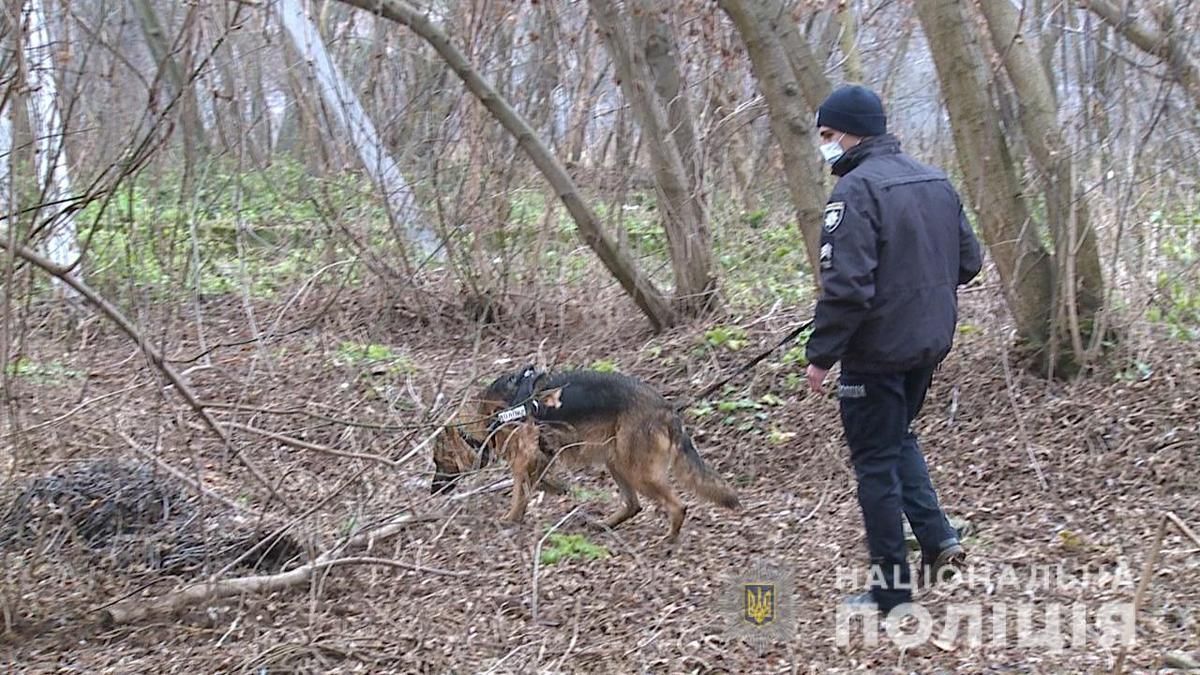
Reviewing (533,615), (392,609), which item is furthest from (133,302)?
(533,615)

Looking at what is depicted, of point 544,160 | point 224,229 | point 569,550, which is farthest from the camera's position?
point 224,229

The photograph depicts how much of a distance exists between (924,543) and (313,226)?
710 cm

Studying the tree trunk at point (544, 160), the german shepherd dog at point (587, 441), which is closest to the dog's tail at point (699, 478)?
the german shepherd dog at point (587, 441)

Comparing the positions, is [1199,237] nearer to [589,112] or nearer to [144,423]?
[589,112]

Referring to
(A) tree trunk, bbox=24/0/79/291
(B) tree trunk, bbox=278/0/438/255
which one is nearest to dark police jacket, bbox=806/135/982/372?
(A) tree trunk, bbox=24/0/79/291

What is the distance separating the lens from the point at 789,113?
7.34m

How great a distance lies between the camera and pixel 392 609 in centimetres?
493

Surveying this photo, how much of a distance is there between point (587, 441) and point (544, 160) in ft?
10.0

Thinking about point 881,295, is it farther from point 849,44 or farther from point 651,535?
point 849,44

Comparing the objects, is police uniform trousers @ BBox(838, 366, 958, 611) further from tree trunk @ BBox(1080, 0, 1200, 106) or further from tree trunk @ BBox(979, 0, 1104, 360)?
tree trunk @ BBox(1080, 0, 1200, 106)

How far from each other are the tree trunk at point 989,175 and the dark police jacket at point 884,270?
213cm

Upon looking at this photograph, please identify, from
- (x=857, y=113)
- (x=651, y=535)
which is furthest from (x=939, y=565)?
(x=857, y=113)

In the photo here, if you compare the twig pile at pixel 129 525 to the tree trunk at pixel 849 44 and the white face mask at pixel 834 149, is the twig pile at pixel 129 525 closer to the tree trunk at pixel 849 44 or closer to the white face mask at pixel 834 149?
the white face mask at pixel 834 149

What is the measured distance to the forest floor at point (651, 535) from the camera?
14.5 feet
